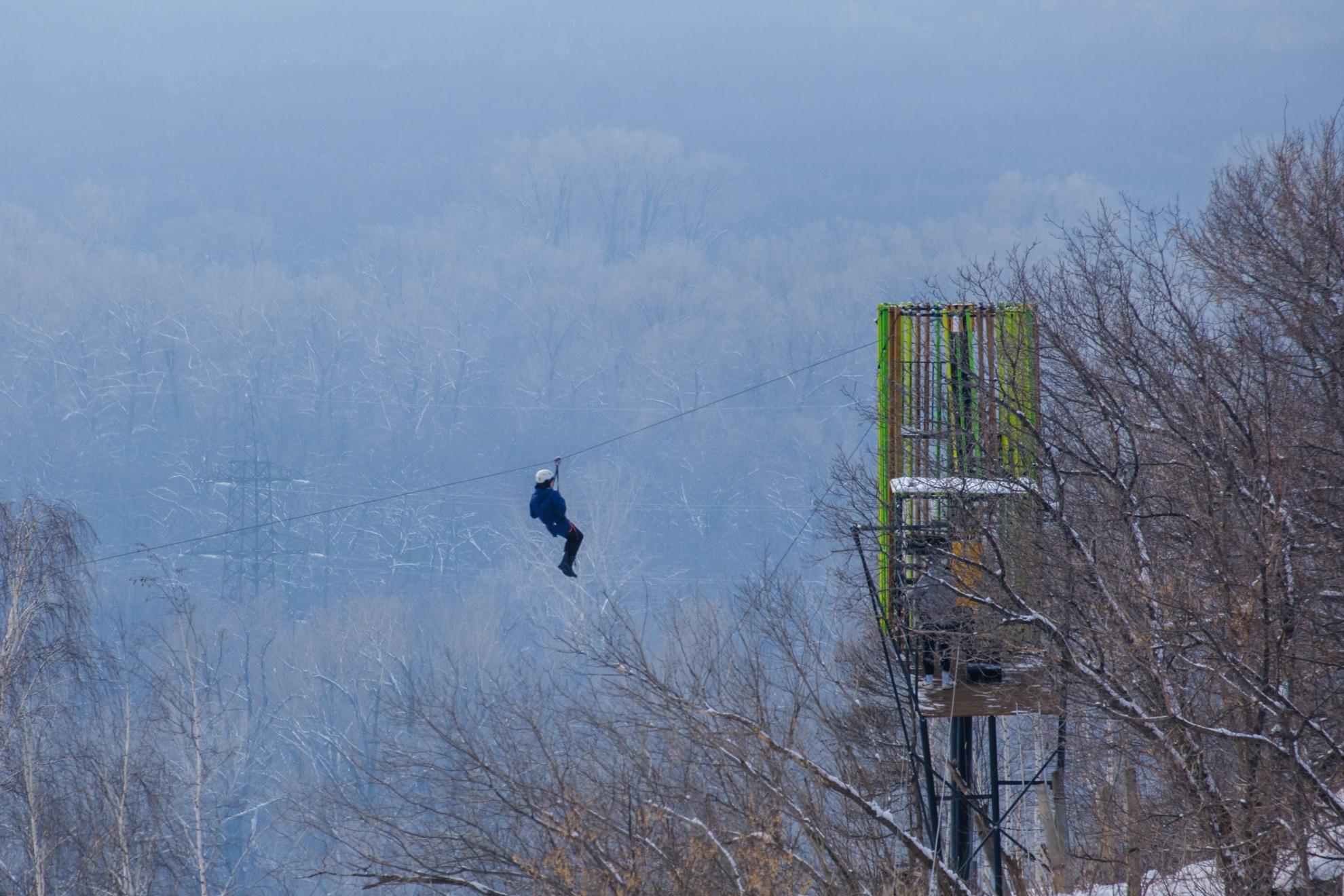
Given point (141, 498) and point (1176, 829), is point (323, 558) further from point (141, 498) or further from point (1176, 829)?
point (1176, 829)

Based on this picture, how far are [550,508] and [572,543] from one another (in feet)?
2.32

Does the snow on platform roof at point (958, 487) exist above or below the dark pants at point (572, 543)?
above

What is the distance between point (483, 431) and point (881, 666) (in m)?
69.8

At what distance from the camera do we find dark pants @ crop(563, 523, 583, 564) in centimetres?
1551

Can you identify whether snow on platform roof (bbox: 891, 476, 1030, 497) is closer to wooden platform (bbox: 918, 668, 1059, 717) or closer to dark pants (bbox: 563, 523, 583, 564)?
wooden platform (bbox: 918, 668, 1059, 717)

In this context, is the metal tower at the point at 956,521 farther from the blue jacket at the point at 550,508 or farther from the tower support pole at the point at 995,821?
the blue jacket at the point at 550,508

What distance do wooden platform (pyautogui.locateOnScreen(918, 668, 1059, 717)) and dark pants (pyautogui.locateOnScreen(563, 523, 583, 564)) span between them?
4.01 metres

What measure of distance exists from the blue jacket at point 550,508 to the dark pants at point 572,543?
0.30 ft

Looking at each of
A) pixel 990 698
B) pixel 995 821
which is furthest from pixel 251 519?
pixel 995 821

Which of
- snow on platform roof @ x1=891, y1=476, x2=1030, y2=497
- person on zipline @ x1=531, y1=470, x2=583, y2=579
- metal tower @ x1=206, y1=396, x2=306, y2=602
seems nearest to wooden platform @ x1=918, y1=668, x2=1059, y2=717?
snow on platform roof @ x1=891, y1=476, x2=1030, y2=497

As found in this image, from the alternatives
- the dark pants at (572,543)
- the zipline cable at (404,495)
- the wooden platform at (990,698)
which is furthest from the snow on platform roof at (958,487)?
the zipline cable at (404,495)

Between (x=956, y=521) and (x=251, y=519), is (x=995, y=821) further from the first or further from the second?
(x=251, y=519)

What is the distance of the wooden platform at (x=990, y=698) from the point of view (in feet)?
45.5

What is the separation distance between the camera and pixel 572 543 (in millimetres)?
15719
